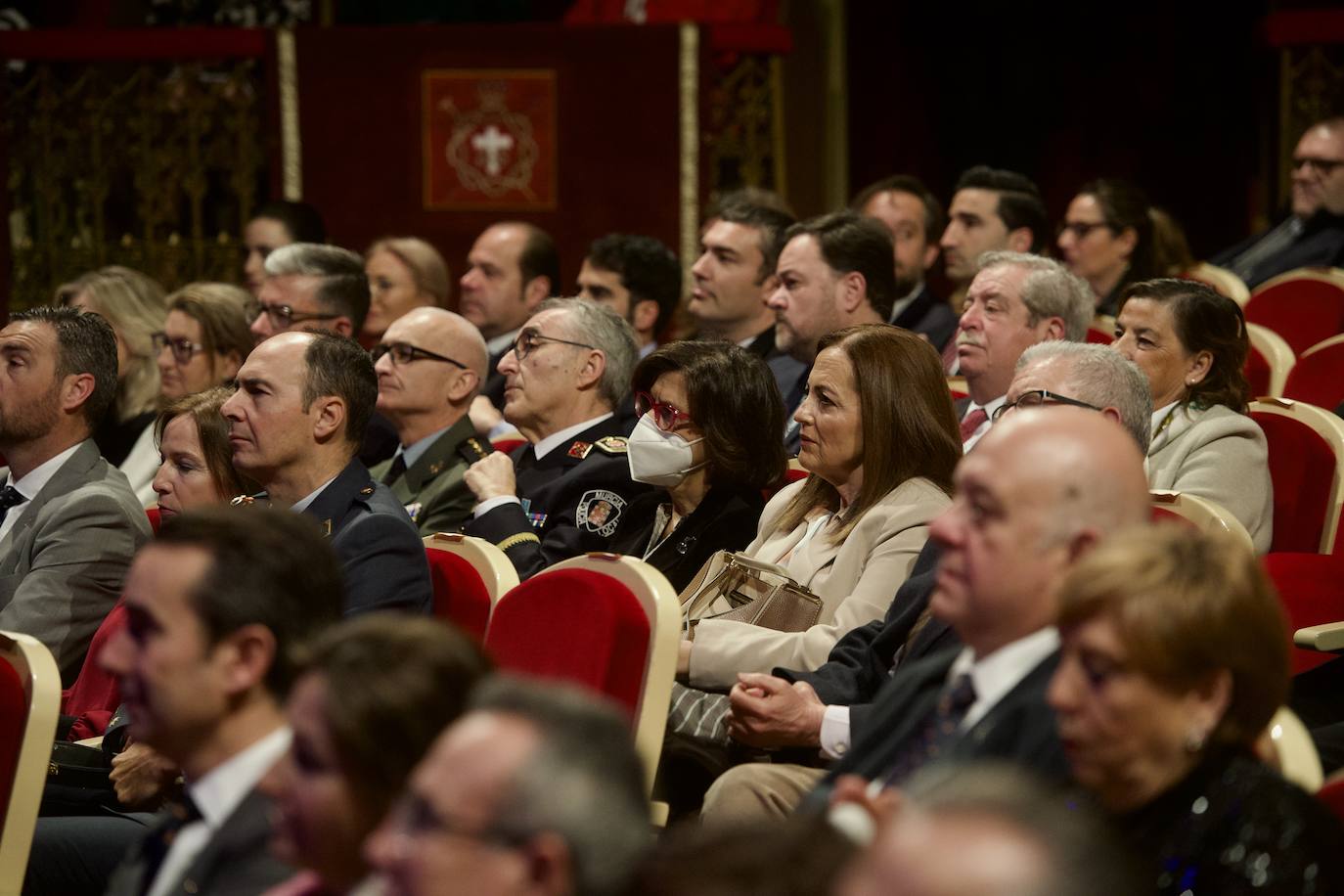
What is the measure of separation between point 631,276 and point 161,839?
3.87m

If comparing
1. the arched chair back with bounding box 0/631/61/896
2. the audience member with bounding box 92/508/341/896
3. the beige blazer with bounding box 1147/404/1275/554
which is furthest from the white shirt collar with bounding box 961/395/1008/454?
the audience member with bounding box 92/508/341/896

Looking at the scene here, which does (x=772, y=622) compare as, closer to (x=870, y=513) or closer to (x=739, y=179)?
(x=870, y=513)

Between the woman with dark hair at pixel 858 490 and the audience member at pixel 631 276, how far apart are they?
241 centimetres

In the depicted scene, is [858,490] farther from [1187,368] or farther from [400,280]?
[400,280]

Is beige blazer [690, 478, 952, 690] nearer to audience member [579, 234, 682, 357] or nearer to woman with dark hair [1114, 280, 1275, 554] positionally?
woman with dark hair [1114, 280, 1275, 554]

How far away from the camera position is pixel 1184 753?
1843 mm

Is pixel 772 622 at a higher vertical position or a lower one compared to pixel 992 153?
lower

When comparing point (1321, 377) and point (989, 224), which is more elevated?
point (989, 224)

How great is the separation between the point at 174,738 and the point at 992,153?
679cm

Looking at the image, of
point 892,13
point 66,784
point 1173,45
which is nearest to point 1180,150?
point 1173,45

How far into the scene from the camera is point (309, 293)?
528 cm

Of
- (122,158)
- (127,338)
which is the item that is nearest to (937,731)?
(127,338)

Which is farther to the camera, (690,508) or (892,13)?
(892,13)

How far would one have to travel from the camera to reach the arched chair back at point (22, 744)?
272 centimetres
